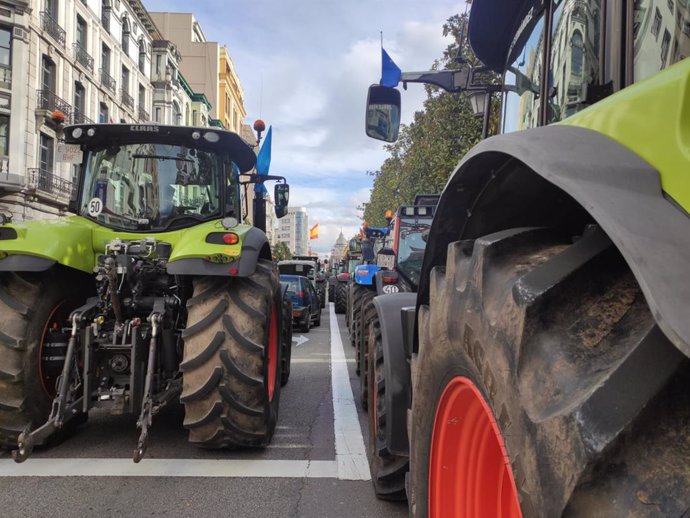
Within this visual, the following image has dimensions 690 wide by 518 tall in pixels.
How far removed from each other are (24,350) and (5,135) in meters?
25.6

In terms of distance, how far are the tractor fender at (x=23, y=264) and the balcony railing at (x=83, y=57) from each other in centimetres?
3017

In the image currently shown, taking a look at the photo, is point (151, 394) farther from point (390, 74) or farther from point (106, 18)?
point (106, 18)

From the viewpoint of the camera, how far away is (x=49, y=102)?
26.4 metres

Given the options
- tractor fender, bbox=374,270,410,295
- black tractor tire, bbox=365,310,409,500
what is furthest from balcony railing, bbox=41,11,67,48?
black tractor tire, bbox=365,310,409,500

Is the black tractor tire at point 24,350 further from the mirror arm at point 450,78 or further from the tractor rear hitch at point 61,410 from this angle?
the mirror arm at point 450,78

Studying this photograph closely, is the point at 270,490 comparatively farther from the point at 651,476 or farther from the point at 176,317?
the point at 651,476

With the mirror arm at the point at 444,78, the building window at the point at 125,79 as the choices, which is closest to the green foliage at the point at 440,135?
the mirror arm at the point at 444,78

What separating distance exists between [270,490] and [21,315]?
2.17 meters

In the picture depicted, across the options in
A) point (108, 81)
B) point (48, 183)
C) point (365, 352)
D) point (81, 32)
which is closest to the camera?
point (365, 352)

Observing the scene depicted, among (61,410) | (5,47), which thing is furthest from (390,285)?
(5,47)

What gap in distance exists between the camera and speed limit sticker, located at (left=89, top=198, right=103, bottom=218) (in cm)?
462

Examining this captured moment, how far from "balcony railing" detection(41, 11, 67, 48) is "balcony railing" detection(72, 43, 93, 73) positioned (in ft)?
3.90

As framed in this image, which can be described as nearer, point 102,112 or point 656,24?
point 656,24

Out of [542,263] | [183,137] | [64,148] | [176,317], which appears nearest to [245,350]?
[176,317]
